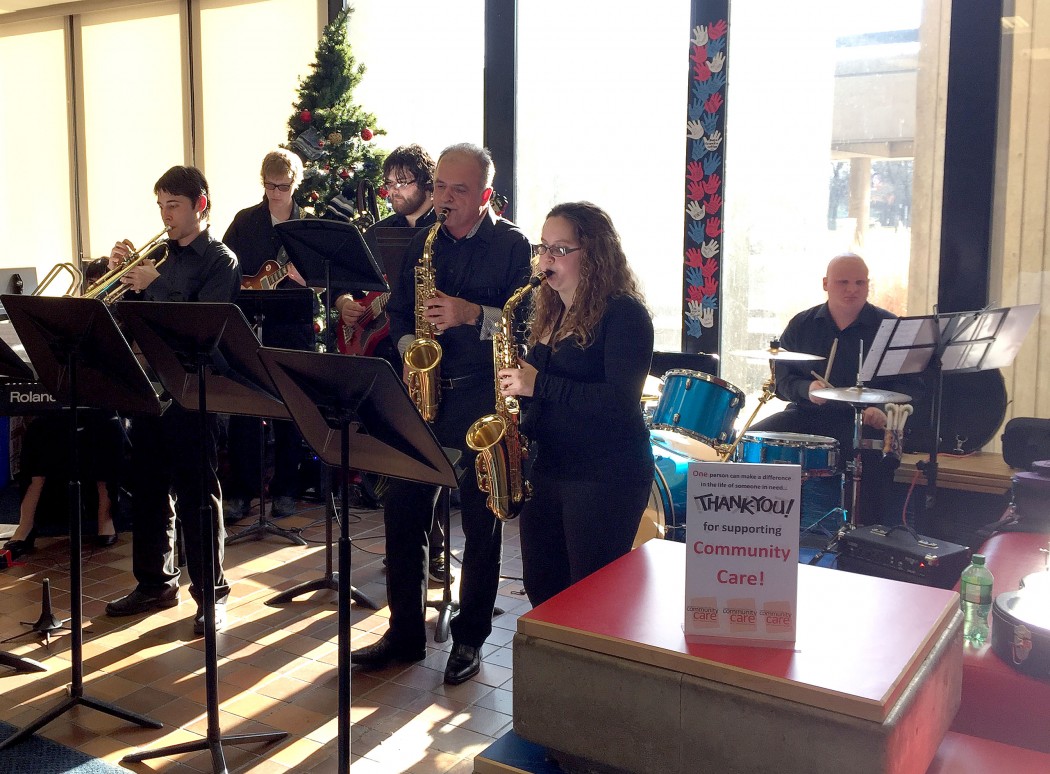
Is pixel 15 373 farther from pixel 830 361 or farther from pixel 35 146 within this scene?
pixel 35 146

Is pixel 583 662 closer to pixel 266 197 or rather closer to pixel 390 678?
pixel 390 678

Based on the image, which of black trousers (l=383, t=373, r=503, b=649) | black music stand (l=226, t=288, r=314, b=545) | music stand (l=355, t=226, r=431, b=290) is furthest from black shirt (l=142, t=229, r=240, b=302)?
black trousers (l=383, t=373, r=503, b=649)

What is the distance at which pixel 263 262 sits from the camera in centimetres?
523

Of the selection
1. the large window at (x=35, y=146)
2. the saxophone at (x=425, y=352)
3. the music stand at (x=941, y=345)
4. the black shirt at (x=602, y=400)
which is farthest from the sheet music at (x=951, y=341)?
the large window at (x=35, y=146)

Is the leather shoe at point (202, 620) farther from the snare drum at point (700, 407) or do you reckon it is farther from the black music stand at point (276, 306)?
the snare drum at point (700, 407)

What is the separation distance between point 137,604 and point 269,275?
6.12 feet

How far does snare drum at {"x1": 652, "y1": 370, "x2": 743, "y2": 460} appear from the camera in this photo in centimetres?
415

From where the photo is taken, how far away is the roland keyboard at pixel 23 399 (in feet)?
12.8

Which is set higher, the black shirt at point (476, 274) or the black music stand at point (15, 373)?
the black shirt at point (476, 274)

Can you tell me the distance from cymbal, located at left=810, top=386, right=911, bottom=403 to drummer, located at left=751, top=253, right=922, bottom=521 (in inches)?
17.7

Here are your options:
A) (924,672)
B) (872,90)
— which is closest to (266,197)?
(872,90)

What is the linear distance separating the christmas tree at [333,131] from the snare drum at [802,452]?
2.94 metres

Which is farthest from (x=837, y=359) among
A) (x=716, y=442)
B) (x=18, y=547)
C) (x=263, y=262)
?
(x=18, y=547)

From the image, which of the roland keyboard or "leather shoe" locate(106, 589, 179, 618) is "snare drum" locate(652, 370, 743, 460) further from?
the roland keyboard
